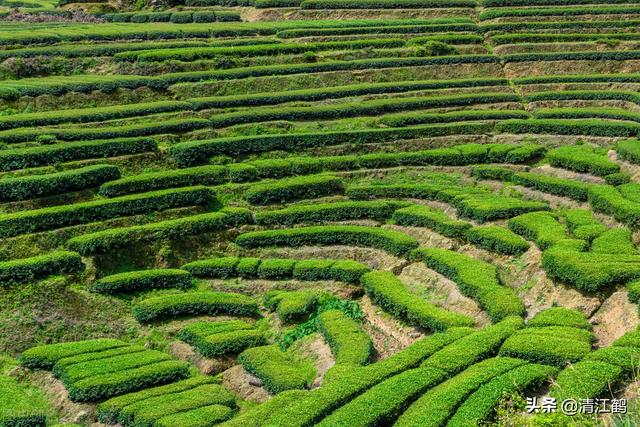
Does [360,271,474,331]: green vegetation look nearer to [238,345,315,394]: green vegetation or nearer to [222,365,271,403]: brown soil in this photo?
[238,345,315,394]: green vegetation

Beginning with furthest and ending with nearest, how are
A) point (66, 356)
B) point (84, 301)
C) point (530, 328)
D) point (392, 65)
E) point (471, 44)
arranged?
point (471, 44), point (392, 65), point (84, 301), point (66, 356), point (530, 328)

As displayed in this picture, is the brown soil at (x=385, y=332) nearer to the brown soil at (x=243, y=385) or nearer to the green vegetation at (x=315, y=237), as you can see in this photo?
the brown soil at (x=243, y=385)

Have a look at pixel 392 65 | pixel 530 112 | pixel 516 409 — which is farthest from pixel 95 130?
pixel 516 409

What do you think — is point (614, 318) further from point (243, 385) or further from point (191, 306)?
point (191, 306)

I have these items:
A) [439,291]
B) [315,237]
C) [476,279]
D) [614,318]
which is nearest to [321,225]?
[315,237]

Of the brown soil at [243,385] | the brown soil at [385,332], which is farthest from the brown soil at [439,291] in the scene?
the brown soil at [243,385]

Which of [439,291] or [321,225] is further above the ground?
[321,225]

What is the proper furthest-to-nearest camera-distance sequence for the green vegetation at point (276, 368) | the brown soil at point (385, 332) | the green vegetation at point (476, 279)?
the brown soil at point (385, 332) < the green vegetation at point (476, 279) < the green vegetation at point (276, 368)

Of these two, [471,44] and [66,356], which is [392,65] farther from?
[66,356]
